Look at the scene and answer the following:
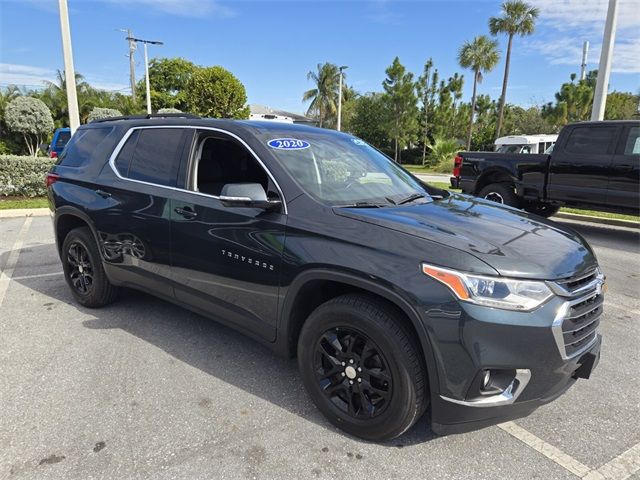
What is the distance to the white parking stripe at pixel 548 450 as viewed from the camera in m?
2.36

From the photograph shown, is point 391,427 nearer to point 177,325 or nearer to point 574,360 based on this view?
point 574,360

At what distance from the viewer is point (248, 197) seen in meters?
2.76

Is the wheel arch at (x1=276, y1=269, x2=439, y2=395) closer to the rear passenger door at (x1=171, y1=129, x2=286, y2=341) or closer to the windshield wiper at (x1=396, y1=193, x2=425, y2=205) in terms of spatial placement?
the rear passenger door at (x1=171, y1=129, x2=286, y2=341)

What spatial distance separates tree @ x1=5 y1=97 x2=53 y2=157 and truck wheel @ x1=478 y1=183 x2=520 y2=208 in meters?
21.5

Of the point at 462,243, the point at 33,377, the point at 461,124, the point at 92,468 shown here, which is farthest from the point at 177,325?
the point at 461,124

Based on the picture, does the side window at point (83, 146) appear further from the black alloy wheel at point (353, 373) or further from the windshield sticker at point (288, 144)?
the black alloy wheel at point (353, 373)

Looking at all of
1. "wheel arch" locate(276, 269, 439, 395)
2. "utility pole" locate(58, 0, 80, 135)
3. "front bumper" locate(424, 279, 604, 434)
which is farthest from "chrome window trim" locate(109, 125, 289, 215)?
"utility pole" locate(58, 0, 80, 135)

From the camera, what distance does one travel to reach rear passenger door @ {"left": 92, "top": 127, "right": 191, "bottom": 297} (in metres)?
3.53

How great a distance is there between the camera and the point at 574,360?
90.3 inches

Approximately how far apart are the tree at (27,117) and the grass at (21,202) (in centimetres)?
1304

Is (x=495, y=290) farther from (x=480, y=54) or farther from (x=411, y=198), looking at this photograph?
(x=480, y=54)

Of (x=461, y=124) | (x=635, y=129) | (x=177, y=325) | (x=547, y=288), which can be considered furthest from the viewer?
(x=461, y=124)

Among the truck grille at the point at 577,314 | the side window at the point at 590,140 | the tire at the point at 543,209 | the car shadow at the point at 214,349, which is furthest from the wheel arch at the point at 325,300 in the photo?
the tire at the point at 543,209

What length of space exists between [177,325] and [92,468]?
183cm
